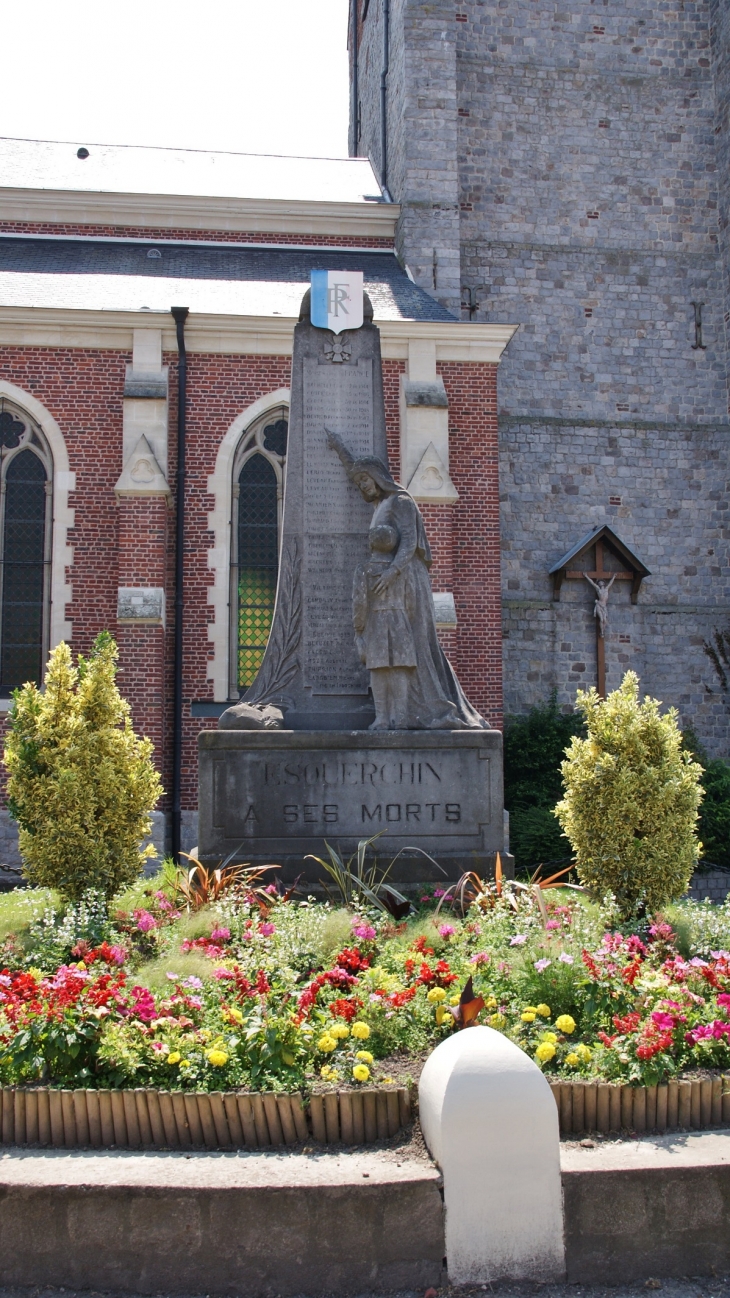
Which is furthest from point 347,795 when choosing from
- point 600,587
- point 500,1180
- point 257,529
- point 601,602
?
point 600,587

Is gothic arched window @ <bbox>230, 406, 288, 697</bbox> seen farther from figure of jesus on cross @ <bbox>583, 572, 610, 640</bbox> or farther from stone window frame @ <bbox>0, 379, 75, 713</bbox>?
figure of jesus on cross @ <bbox>583, 572, 610, 640</bbox>

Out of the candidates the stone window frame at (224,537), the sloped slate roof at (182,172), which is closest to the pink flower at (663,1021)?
the stone window frame at (224,537)

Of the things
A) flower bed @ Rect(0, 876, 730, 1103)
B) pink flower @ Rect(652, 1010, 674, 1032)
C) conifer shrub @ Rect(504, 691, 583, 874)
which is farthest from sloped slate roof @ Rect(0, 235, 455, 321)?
pink flower @ Rect(652, 1010, 674, 1032)

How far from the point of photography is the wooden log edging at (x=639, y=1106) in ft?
11.8

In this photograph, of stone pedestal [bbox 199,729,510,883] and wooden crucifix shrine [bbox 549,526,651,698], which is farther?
wooden crucifix shrine [bbox 549,526,651,698]

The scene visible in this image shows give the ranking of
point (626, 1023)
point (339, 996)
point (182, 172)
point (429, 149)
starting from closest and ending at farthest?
point (626, 1023) → point (339, 996) → point (429, 149) → point (182, 172)

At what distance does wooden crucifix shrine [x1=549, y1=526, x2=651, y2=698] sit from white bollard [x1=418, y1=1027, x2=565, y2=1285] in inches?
605

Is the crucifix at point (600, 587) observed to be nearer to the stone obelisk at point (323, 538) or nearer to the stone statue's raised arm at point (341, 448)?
the stone obelisk at point (323, 538)

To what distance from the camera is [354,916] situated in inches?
221

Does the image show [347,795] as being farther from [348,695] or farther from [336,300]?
[336,300]

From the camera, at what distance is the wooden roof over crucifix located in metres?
18.2

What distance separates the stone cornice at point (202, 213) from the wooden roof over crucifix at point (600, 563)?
6518 mm

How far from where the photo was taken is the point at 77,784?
22.6 ft

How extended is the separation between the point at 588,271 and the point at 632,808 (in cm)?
1566
